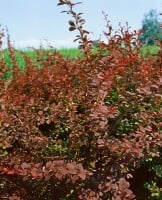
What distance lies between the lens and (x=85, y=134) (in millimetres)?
3189

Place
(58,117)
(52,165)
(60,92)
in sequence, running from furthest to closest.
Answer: (60,92), (58,117), (52,165)

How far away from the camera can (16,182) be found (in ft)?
10.6

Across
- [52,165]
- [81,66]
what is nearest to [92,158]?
[52,165]

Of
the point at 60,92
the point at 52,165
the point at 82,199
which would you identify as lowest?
the point at 82,199

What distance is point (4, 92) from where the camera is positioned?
355 cm

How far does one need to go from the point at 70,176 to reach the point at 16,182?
0.47m

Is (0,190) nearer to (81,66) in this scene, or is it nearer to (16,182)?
(16,182)

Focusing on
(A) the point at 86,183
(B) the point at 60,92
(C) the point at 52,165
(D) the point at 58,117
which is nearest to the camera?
(C) the point at 52,165

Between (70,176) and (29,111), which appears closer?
(70,176)

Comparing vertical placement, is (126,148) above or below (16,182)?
above

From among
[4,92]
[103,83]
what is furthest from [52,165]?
[4,92]

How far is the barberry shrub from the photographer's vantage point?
2.96 metres

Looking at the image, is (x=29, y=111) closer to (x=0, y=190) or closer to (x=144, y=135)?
(x=0, y=190)

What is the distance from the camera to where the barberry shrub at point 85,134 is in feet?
9.71
